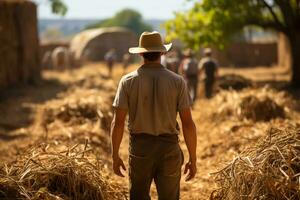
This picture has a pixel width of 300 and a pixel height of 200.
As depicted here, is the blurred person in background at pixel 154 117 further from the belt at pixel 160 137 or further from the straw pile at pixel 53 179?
the straw pile at pixel 53 179

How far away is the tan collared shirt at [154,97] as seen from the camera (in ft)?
16.6

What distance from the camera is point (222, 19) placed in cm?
1902

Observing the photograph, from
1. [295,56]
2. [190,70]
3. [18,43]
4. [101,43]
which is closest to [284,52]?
[295,56]

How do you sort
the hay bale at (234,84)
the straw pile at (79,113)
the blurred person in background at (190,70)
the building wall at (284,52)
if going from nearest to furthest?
the straw pile at (79,113) → the blurred person in background at (190,70) → the hay bale at (234,84) → the building wall at (284,52)

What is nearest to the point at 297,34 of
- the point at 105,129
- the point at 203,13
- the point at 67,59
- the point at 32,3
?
the point at 203,13

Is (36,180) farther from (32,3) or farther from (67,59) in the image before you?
(67,59)

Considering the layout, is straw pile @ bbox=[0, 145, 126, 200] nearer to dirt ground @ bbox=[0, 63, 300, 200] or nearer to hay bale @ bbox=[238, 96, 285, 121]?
dirt ground @ bbox=[0, 63, 300, 200]

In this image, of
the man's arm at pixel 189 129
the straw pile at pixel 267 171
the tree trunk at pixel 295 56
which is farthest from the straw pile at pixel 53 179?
the tree trunk at pixel 295 56

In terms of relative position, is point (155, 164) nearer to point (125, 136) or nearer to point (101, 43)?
point (125, 136)

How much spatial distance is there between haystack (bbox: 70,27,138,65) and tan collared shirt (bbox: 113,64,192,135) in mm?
38301

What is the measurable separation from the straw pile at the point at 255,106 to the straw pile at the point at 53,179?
20.8 ft

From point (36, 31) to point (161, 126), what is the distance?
2148 centimetres

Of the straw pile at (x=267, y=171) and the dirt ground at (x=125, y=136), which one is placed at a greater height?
the straw pile at (x=267, y=171)

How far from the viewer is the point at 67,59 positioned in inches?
1287
